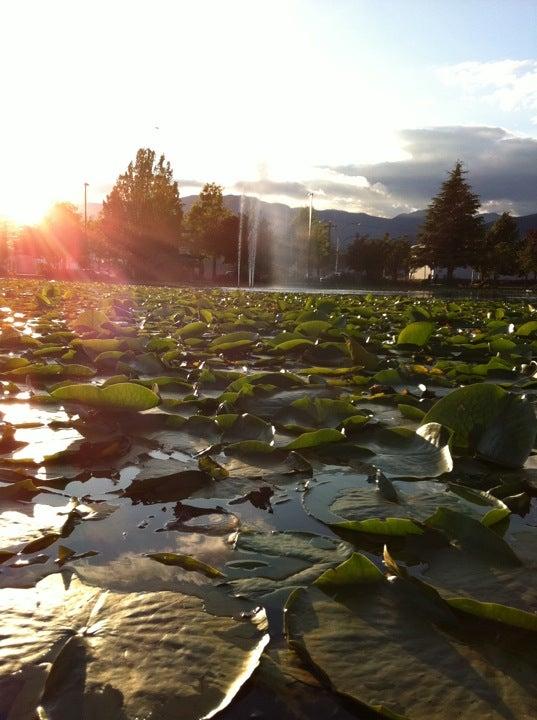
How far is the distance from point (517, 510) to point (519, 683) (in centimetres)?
66

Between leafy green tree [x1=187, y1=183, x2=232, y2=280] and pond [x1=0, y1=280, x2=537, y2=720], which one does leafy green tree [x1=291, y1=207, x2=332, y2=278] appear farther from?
pond [x1=0, y1=280, x2=537, y2=720]

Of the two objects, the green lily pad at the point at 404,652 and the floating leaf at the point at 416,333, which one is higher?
the floating leaf at the point at 416,333

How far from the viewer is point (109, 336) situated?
435 centimetres

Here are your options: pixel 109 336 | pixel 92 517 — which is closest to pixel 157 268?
pixel 109 336

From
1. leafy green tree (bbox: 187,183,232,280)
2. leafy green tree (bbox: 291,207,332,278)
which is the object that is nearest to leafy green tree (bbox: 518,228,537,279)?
leafy green tree (bbox: 291,207,332,278)

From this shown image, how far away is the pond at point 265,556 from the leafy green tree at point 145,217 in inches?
1370

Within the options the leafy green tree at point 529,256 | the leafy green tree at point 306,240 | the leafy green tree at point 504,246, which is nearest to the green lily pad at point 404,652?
the leafy green tree at point 504,246

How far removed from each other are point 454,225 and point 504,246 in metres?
7.14

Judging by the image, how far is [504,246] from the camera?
46875 mm

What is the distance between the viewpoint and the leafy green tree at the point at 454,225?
4216 centimetres

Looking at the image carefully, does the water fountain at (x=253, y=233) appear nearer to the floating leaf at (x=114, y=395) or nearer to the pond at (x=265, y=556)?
the floating leaf at (x=114, y=395)

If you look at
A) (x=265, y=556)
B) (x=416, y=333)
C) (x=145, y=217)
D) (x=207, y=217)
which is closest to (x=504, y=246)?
(x=207, y=217)

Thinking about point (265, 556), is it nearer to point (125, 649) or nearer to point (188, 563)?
point (188, 563)

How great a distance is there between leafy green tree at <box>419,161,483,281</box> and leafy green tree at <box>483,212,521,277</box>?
314 centimetres
